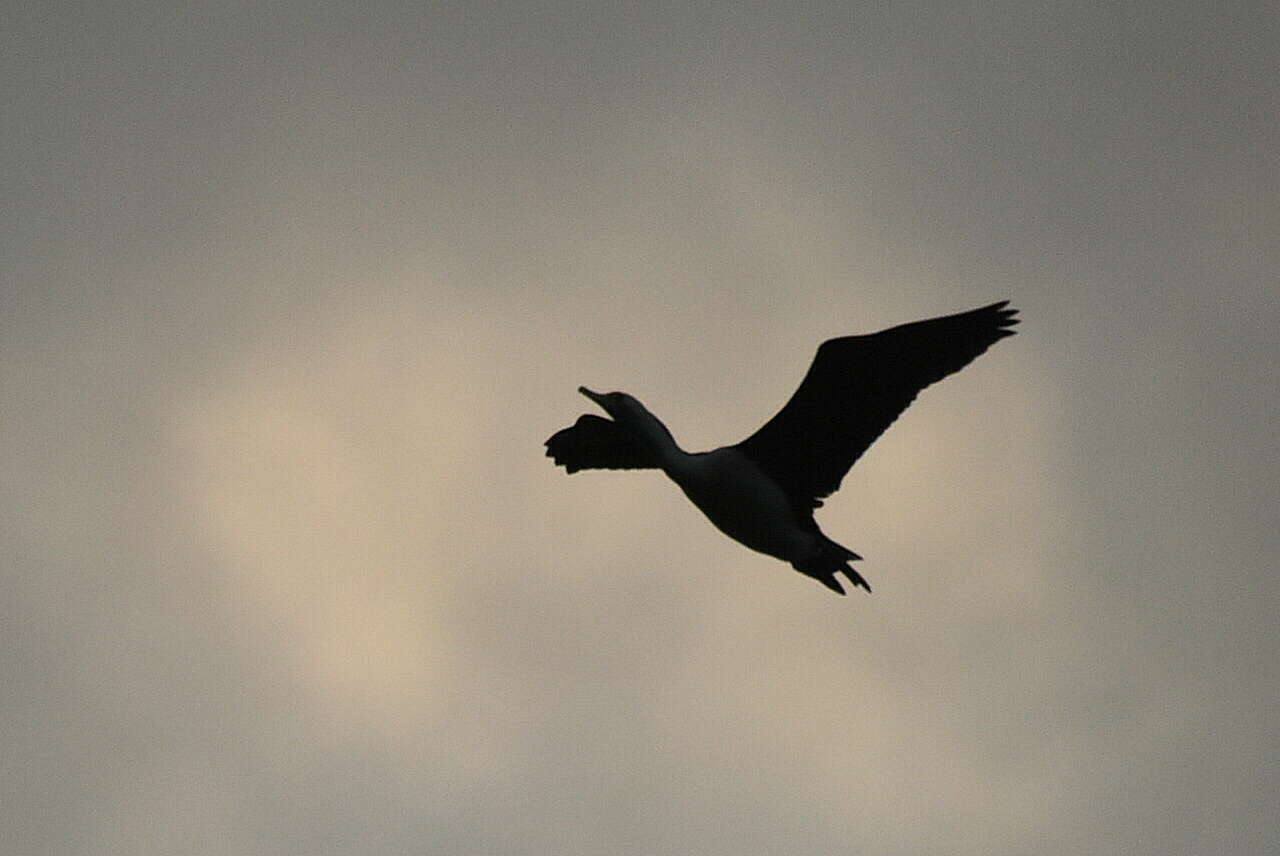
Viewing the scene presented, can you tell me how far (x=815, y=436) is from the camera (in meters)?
15.4

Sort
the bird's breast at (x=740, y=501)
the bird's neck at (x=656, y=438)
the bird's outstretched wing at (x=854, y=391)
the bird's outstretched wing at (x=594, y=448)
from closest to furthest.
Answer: the bird's outstretched wing at (x=854, y=391)
the bird's breast at (x=740, y=501)
the bird's neck at (x=656, y=438)
the bird's outstretched wing at (x=594, y=448)

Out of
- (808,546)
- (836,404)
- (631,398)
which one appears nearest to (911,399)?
(836,404)

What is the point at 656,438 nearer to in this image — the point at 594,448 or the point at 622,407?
the point at 622,407

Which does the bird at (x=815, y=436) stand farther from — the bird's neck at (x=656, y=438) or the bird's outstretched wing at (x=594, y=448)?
the bird's outstretched wing at (x=594, y=448)

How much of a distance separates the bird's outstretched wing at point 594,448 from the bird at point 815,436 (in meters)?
1.28

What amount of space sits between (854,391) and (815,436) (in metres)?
0.65

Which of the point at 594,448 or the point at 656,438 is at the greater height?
the point at 594,448

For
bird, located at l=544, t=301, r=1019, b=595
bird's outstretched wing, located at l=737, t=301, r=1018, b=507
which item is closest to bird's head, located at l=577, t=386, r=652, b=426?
bird, located at l=544, t=301, r=1019, b=595

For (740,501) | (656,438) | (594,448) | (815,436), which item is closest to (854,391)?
(815,436)

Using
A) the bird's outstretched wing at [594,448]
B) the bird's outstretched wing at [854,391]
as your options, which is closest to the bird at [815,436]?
the bird's outstretched wing at [854,391]

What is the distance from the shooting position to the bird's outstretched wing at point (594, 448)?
17.2 metres

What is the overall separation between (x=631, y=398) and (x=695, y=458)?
3.51 ft

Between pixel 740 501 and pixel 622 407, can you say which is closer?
pixel 740 501

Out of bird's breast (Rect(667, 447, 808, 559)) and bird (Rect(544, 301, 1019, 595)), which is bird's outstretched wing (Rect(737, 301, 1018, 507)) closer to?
bird (Rect(544, 301, 1019, 595))
